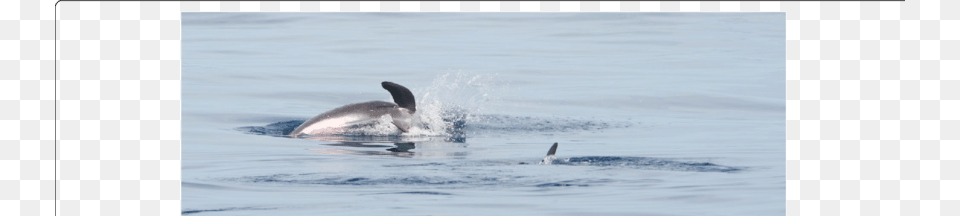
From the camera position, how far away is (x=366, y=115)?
1313cm

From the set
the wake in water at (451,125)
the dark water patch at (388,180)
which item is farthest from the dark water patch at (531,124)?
the dark water patch at (388,180)

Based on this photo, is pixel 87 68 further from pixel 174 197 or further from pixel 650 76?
pixel 650 76

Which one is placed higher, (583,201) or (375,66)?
(375,66)

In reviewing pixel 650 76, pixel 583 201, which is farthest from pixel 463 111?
pixel 583 201

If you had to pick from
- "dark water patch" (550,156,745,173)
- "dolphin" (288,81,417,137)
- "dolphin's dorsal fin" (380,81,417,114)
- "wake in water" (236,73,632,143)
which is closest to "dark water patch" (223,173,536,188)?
"dark water patch" (550,156,745,173)

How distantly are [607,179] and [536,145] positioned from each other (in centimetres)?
293

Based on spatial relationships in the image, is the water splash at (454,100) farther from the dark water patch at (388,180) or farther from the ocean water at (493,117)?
the dark water patch at (388,180)

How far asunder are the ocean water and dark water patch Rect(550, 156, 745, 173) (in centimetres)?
5

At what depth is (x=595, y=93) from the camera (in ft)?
56.3

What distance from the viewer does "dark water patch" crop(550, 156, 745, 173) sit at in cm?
968

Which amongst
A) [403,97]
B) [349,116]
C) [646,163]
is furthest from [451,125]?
[646,163]

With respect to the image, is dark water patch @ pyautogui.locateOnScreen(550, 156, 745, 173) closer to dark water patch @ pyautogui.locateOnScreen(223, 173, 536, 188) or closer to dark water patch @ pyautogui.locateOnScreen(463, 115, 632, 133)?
dark water patch @ pyautogui.locateOnScreen(223, 173, 536, 188)

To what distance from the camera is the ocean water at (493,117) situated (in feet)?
27.0

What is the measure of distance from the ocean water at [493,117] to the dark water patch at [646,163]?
0.17 ft
